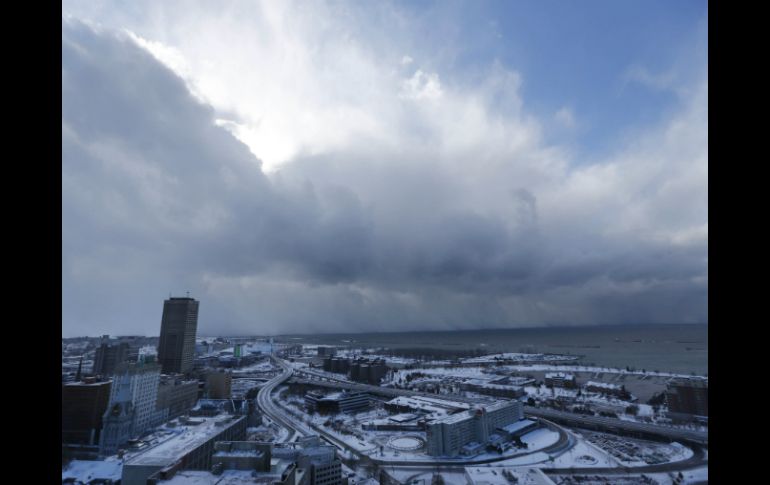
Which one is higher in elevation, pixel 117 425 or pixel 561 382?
pixel 117 425

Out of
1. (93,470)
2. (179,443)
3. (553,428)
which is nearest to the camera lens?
(93,470)

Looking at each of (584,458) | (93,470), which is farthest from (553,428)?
(93,470)

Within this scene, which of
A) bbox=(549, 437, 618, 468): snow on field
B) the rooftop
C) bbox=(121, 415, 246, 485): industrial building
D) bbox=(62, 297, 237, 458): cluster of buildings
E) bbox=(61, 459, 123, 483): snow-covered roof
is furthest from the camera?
bbox=(62, 297, 237, 458): cluster of buildings

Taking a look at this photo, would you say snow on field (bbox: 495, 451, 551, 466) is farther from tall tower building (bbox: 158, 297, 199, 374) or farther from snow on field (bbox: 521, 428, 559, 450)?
tall tower building (bbox: 158, 297, 199, 374)

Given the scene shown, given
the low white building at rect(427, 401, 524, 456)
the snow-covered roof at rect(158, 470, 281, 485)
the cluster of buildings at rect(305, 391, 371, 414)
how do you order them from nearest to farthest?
the snow-covered roof at rect(158, 470, 281, 485), the low white building at rect(427, 401, 524, 456), the cluster of buildings at rect(305, 391, 371, 414)

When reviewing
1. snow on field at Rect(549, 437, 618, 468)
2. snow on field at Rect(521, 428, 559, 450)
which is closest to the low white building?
snow on field at Rect(521, 428, 559, 450)

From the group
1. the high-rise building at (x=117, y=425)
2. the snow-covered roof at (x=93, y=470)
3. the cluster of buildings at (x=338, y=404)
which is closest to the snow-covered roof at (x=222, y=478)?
the snow-covered roof at (x=93, y=470)

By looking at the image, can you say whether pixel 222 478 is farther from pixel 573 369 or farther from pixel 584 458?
pixel 573 369

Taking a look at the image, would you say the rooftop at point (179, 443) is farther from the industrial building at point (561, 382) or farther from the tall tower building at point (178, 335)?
the industrial building at point (561, 382)
